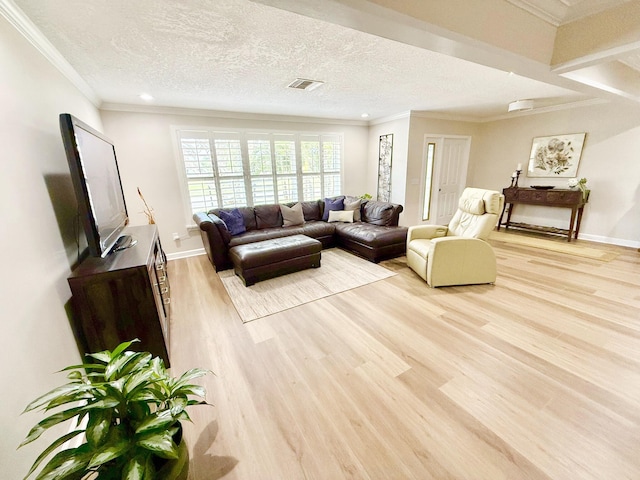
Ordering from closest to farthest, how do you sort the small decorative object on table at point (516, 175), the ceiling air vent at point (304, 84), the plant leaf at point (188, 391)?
the plant leaf at point (188, 391), the ceiling air vent at point (304, 84), the small decorative object on table at point (516, 175)

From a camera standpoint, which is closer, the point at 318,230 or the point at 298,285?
the point at 298,285

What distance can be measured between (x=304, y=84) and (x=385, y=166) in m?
2.95

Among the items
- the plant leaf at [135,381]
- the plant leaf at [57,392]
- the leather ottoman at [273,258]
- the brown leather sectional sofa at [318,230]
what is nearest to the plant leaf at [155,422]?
the plant leaf at [135,381]

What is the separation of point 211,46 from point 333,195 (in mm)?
3798

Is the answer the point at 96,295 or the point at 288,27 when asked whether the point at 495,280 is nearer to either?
the point at 288,27

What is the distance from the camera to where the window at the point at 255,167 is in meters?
4.11

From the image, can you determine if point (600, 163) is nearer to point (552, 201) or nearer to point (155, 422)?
point (552, 201)

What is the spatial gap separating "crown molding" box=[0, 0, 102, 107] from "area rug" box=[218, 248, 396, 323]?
97.2 inches

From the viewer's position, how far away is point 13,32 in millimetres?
1473

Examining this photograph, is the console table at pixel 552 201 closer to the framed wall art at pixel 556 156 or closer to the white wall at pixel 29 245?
the framed wall art at pixel 556 156

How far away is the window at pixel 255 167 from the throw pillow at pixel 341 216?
31.2 inches

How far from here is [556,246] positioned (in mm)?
4230

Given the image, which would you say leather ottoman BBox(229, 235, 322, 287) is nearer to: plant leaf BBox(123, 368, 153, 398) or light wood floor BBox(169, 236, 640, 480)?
light wood floor BBox(169, 236, 640, 480)

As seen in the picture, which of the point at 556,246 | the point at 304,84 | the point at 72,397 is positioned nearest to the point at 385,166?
the point at 304,84
